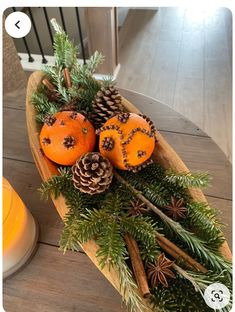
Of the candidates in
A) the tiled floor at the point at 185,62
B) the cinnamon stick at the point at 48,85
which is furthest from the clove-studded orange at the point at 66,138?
the tiled floor at the point at 185,62

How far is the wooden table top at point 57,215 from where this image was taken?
1.45 ft

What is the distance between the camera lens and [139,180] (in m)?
0.46

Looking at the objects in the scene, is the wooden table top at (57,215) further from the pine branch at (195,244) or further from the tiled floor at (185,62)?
the tiled floor at (185,62)

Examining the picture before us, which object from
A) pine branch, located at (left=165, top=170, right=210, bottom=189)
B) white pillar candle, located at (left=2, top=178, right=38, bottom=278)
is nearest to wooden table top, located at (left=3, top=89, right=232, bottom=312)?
white pillar candle, located at (left=2, top=178, right=38, bottom=278)

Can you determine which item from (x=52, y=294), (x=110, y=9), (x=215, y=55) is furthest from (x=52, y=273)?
(x=215, y=55)

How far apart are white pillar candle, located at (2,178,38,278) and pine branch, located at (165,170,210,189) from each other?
0.72ft

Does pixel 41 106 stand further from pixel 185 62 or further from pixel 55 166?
pixel 185 62

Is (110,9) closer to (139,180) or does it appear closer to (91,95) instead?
(91,95)

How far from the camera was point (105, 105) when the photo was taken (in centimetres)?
50

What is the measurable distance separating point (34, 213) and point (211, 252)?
30cm

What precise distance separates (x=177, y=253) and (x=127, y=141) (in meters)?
0.16

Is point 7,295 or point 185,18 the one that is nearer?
point 7,295

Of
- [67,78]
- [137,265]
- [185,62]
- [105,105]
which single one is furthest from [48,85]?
[185,62]

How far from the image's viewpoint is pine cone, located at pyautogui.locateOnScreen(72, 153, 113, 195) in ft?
1.32
